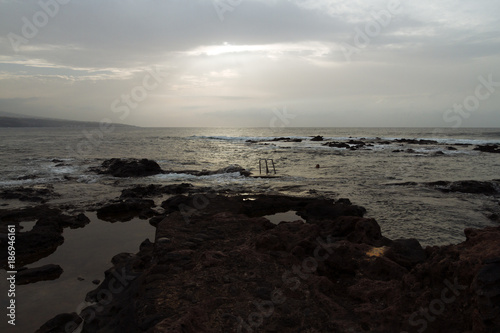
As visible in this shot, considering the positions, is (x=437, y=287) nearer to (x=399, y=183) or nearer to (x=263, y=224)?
(x=263, y=224)

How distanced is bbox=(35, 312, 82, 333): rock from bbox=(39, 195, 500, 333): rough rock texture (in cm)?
28

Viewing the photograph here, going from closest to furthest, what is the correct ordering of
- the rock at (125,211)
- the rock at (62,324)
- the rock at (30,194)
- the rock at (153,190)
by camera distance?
the rock at (62,324) → the rock at (125,211) → the rock at (30,194) → the rock at (153,190)

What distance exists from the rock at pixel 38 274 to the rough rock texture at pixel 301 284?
4.71 ft

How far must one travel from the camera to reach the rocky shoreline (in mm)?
3846

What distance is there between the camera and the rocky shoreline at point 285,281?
3.85 m

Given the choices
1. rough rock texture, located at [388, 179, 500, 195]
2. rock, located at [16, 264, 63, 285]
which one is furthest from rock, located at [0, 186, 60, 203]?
rough rock texture, located at [388, 179, 500, 195]

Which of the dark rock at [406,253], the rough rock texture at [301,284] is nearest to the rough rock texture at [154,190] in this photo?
the rough rock texture at [301,284]

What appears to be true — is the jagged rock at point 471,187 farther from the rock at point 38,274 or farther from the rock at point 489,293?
the rock at point 38,274

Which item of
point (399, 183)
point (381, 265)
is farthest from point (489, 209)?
point (381, 265)

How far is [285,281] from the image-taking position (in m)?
5.33

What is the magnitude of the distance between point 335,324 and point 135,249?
628cm

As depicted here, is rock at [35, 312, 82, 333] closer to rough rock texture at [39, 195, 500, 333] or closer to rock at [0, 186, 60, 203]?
rough rock texture at [39, 195, 500, 333]

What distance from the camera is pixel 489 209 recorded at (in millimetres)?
12688

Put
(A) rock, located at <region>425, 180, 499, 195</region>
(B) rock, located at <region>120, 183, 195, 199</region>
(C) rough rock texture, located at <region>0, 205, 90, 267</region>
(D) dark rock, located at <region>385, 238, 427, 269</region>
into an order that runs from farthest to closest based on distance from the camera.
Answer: (A) rock, located at <region>425, 180, 499, 195</region> < (B) rock, located at <region>120, 183, 195, 199</region> < (C) rough rock texture, located at <region>0, 205, 90, 267</region> < (D) dark rock, located at <region>385, 238, 427, 269</region>
